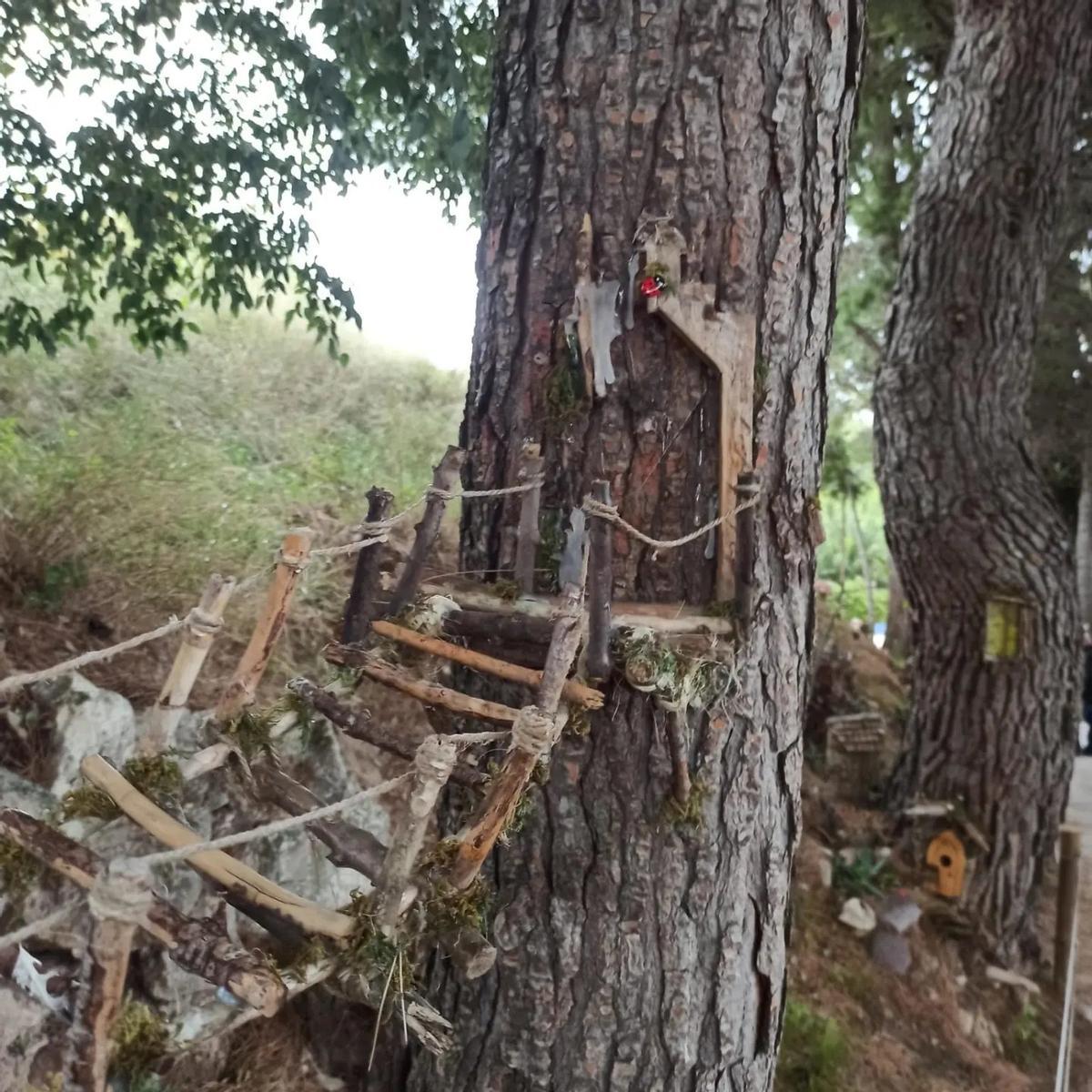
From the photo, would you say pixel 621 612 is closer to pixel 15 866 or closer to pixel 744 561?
pixel 744 561

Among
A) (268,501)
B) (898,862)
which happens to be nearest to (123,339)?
(268,501)

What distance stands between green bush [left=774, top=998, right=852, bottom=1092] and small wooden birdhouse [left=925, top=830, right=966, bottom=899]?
0.95 m

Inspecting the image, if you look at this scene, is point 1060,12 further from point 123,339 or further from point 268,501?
point 123,339

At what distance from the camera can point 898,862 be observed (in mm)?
3455

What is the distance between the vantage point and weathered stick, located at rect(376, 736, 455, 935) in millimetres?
1077

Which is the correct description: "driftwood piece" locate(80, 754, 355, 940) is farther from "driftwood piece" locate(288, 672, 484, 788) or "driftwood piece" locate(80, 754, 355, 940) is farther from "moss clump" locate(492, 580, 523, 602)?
"moss clump" locate(492, 580, 523, 602)

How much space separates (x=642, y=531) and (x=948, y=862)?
254 cm

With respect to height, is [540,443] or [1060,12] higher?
[1060,12]

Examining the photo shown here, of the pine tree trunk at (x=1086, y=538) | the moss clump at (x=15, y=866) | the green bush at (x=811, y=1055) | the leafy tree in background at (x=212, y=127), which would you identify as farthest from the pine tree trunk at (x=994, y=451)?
the pine tree trunk at (x=1086, y=538)

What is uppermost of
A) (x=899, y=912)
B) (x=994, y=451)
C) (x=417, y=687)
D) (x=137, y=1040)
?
(x=994, y=451)

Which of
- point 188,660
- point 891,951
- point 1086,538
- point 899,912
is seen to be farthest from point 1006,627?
point 1086,538

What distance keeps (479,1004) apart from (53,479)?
2.29 m

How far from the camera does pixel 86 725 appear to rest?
2.23 metres

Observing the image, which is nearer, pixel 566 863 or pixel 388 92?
pixel 566 863
